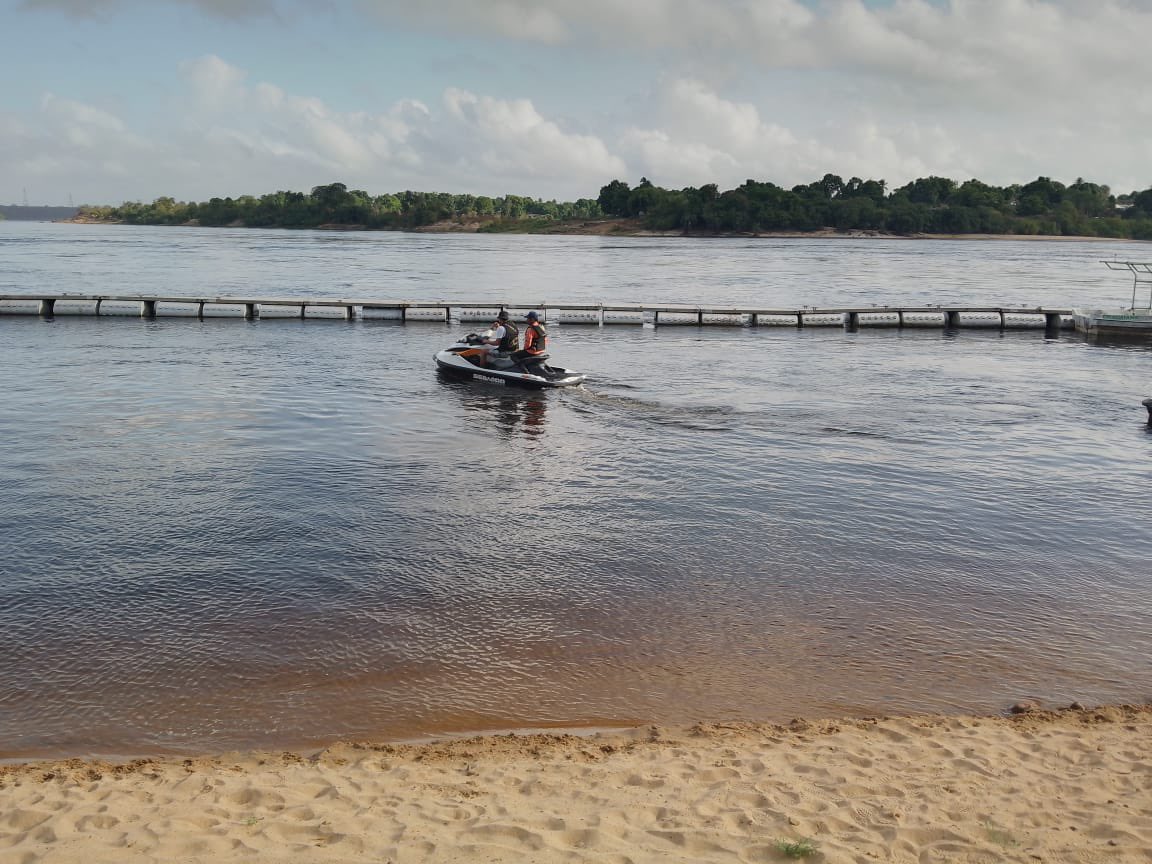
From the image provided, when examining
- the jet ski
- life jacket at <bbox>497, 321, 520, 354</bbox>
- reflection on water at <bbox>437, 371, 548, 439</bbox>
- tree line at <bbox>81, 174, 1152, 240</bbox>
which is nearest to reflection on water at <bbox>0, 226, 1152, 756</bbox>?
reflection on water at <bbox>437, 371, 548, 439</bbox>

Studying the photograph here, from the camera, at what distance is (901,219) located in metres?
168

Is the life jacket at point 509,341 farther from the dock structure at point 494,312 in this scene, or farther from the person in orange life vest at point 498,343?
the dock structure at point 494,312

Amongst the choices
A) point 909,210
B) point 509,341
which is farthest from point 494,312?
point 909,210

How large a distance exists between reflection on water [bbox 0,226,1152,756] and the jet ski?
0.49m

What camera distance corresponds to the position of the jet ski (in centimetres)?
2608

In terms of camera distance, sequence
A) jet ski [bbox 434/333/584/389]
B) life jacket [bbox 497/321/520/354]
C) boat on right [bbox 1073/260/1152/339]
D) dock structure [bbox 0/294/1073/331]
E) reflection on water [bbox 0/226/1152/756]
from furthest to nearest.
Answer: dock structure [bbox 0/294/1073/331]
boat on right [bbox 1073/260/1152/339]
life jacket [bbox 497/321/520/354]
jet ski [bbox 434/333/584/389]
reflection on water [bbox 0/226/1152/756]

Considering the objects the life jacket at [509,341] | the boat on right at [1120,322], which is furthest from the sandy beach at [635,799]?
the boat on right at [1120,322]

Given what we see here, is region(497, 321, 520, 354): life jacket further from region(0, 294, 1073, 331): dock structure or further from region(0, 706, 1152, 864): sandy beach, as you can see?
region(0, 706, 1152, 864): sandy beach

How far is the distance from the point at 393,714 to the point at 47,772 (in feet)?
9.34

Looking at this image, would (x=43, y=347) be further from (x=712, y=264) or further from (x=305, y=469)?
(x=712, y=264)

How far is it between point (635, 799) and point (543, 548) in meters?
6.81

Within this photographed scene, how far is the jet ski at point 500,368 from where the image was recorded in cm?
2608

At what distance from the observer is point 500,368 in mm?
27109

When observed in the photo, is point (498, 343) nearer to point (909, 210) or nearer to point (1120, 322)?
point (1120, 322)
